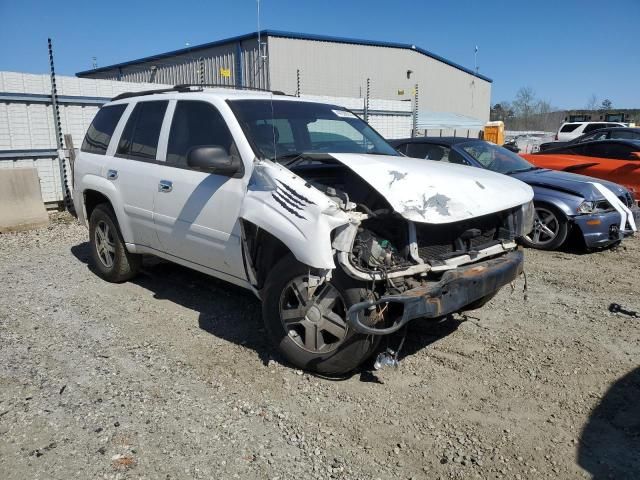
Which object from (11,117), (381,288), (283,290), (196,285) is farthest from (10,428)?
(11,117)

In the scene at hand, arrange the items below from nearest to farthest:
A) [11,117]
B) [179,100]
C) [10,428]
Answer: [10,428], [179,100], [11,117]

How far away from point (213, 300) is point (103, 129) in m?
2.27

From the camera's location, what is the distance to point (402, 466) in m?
2.79

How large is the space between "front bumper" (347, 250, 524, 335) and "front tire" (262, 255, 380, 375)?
205 mm

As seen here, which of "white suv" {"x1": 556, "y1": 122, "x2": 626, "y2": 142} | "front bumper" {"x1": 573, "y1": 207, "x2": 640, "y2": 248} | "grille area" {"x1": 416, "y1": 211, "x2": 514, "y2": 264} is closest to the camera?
"grille area" {"x1": 416, "y1": 211, "x2": 514, "y2": 264}

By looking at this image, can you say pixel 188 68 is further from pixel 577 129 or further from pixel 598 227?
pixel 598 227

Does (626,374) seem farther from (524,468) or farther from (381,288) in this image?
(381,288)

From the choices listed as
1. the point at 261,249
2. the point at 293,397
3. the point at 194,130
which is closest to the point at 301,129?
the point at 194,130

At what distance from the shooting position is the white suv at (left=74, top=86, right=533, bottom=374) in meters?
3.27

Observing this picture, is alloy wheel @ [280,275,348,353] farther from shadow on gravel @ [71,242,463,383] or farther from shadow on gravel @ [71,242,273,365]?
shadow on gravel @ [71,242,273,365]

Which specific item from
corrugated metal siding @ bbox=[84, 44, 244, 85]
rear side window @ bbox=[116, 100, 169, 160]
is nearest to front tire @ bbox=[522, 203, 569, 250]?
rear side window @ bbox=[116, 100, 169, 160]

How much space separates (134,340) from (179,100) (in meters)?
2.12

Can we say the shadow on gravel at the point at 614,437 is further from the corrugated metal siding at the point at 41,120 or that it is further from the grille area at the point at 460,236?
the corrugated metal siding at the point at 41,120

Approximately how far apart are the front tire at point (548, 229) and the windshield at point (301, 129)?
3309mm
